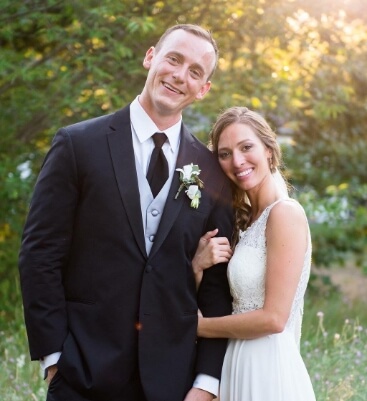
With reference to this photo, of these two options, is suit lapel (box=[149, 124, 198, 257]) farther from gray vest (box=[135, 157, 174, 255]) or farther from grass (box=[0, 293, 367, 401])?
grass (box=[0, 293, 367, 401])

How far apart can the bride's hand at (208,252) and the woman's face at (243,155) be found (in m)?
0.38

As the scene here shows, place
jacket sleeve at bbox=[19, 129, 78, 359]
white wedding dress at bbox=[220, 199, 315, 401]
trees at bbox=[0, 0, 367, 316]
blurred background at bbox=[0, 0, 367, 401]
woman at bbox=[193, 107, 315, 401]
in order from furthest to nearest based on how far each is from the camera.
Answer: trees at bbox=[0, 0, 367, 316], blurred background at bbox=[0, 0, 367, 401], white wedding dress at bbox=[220, 199, 315, 401], woman at bbox=[193, 107, 315, 401], jacket sleeve at bbox=[19, 129, 78, 359]

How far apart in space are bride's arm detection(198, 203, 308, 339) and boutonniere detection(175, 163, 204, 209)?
421mm

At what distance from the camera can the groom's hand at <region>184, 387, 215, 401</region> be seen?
11.4 ft

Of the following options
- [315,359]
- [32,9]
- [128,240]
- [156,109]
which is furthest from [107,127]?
[32,9]

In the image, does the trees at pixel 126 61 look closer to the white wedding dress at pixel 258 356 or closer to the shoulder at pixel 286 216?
the shoulder at pixel 286 216

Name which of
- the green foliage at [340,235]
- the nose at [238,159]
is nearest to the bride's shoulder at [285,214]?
the nose at [238,159]

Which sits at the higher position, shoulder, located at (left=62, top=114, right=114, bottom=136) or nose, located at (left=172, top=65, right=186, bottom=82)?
nose, located at (left=172, top=65, right=186, bottom=82)

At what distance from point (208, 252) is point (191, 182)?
1.06ft

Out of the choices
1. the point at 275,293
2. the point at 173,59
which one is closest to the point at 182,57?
the point at 173,59

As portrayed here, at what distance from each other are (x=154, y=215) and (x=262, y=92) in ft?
15.5

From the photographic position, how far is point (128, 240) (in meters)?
3.32

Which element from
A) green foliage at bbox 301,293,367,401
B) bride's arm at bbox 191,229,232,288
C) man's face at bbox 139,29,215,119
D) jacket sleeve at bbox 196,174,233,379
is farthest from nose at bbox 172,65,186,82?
green foliage at bbox 301,293,367,401

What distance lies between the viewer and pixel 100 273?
131 inches
